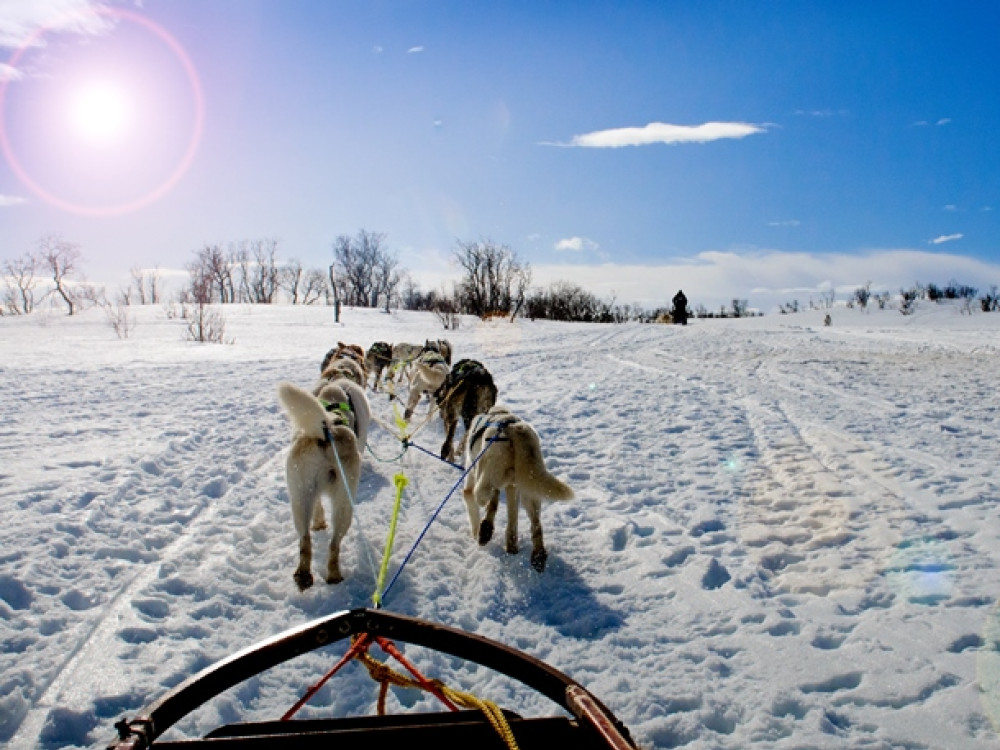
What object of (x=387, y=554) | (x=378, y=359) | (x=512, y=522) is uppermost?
(x=378, y=359)

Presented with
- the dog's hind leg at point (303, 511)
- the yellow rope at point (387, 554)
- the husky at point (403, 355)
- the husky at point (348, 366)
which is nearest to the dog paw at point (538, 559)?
the yellow rope at point (387, 554)

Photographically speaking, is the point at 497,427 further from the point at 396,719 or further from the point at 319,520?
the point at 396,719

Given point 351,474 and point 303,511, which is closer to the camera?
point 303,511

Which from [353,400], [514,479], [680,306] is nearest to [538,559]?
[514,479]

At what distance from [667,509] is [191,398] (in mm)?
7950

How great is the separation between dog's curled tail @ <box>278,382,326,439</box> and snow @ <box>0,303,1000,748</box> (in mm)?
986

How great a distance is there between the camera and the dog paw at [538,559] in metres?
3.82

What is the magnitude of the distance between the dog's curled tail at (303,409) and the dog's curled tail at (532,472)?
4.11 ft

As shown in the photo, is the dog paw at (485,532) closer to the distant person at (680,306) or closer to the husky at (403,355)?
the husky at (403,355)

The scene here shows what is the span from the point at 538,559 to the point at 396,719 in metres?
2.21

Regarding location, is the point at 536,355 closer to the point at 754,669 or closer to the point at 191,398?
the point at 191,398

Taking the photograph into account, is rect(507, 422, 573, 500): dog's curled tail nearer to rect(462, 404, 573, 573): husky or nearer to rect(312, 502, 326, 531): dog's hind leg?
rect(462, 404, 573, 573): husky

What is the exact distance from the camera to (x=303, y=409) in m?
3.56

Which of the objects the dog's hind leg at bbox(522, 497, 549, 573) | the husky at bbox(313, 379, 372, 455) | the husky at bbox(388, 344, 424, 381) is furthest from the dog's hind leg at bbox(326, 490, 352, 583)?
the husky at bbox(388, 344, 424, 381)
